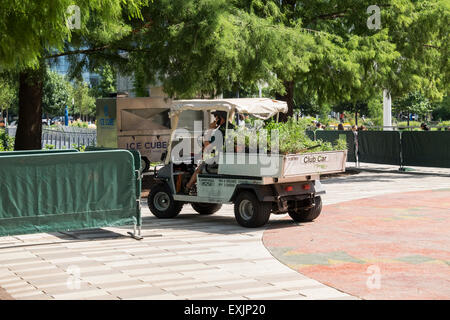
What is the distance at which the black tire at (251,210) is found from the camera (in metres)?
12.3

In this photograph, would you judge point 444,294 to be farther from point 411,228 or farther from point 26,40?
point 26,40

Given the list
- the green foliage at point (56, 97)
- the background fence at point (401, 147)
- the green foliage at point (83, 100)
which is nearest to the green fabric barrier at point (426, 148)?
the background fence at point (401, 147)

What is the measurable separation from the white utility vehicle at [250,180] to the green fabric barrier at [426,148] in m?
11.9

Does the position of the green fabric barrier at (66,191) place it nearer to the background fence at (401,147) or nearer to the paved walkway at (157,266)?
the paved walkway at (157,266)

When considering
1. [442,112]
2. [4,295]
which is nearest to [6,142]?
[4,295]

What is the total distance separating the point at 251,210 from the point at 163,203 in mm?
2279

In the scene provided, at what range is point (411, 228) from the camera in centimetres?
1226

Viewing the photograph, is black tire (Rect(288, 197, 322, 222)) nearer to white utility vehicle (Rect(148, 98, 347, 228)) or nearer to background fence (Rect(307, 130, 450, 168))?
white utility vehicle (Rect(148, 98, 347, 228))

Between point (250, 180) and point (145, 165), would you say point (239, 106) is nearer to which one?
point (250, 180)

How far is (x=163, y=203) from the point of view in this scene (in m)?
14.1

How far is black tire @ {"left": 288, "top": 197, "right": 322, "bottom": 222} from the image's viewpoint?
43.0 ft

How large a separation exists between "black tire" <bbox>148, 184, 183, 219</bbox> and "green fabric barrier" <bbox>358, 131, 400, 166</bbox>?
1393 cm

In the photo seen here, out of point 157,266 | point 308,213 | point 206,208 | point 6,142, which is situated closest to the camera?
point 157,266
